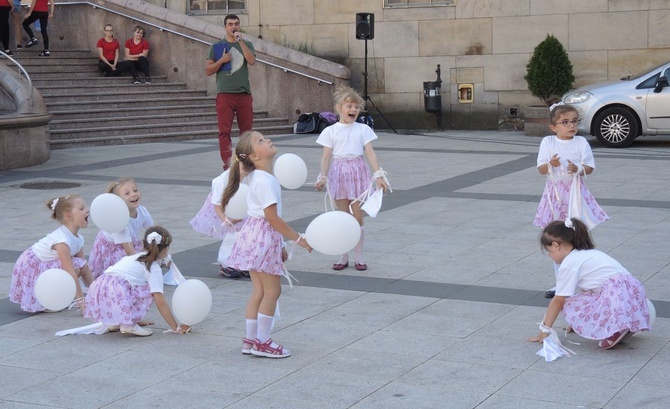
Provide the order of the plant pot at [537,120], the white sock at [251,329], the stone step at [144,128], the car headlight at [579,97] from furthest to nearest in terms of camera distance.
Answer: the plant pot at [537,120], the stone step at [144,128], the car headlight at [579,97], the white sock at [251,329]

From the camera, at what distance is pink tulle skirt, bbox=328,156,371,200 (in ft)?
28.8

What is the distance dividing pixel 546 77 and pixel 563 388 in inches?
613

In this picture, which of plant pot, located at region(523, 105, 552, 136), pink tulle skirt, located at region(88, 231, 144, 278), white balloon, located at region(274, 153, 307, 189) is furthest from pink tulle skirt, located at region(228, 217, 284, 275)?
plant pot, located at region(523, 105, 552, 136)

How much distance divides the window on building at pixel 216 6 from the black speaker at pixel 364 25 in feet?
12.1

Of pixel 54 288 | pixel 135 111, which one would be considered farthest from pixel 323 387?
pixel 135 111

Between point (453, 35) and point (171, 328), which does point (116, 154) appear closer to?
point (453, 35)

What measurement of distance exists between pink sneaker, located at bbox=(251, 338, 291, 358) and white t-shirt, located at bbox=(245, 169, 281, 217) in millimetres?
747

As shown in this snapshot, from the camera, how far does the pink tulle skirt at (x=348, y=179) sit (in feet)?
28.8

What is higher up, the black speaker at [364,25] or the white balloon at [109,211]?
Answer: the black speaker at [364,25]

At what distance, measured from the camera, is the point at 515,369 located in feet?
19.5

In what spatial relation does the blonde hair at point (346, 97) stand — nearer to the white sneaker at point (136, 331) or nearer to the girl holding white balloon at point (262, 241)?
the girl holding white balloon at point (262, 241)

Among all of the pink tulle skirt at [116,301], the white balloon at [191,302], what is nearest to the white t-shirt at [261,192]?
the white balloon at [191,302]

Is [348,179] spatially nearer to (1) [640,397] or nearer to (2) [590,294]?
(2) [590,294]

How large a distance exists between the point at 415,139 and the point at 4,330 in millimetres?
13944
